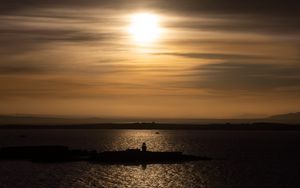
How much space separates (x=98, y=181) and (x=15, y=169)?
2615 centimetres

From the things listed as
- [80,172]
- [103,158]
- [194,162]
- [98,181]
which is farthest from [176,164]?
[98,181]

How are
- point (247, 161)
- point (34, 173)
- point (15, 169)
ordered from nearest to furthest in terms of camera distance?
point (34, 173) < point (15, 169) < point (247, 161)

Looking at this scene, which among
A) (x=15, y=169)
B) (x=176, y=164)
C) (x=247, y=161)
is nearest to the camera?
(x=15, y=169)

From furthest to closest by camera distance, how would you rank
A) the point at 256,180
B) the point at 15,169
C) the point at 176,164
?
the point at 176,164, the point at 15,169, the point at 256,180

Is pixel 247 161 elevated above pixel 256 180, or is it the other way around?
pixel 247 161

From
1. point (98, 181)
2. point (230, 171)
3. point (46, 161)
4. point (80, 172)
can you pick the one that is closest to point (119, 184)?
point (98, 181)

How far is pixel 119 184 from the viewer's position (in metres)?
87.8

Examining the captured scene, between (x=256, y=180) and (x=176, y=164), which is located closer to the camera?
(x=256, y=180)

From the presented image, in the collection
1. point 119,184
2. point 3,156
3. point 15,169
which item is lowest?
point 119,184

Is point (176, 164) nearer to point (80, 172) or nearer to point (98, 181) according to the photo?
point (80, 172)

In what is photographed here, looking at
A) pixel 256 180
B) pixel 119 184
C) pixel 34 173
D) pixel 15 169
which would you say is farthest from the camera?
pixel 15 169

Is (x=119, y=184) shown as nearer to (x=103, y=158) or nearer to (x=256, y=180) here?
(x=256, y=180)

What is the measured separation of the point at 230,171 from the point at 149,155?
27738 mm

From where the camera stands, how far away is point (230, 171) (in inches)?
4250
